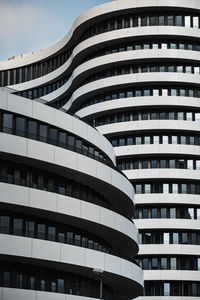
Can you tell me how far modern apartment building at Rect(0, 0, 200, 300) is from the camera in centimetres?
8550

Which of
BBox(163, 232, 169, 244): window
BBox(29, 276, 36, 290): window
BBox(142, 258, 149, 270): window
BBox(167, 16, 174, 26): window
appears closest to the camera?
BBox(29, 276, 36, 290): window

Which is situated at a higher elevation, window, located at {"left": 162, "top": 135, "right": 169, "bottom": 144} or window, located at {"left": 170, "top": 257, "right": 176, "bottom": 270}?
window, located at {"left": 162, "top": 135, "right": 169, "bottom": 144}

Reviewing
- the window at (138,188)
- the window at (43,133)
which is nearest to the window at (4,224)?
the window at (43,133)

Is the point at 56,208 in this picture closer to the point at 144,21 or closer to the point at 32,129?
the point at 32,129

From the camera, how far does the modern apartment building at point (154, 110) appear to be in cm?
8550

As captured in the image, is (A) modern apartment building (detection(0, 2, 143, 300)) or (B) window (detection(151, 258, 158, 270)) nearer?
(A) modern apartment building (detection(0, 2, 143, 300))

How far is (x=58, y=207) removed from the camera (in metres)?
47.9

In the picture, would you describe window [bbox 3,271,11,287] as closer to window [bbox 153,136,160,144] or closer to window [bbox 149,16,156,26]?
window [bbox 153,136,160,144]

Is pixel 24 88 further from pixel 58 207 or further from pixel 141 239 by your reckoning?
pixel 58 207

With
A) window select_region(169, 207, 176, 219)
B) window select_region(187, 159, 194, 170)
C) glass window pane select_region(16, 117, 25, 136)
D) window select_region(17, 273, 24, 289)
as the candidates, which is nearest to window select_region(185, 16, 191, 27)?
window select_region(187, 159, 194, 170)

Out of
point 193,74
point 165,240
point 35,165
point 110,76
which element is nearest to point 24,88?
point 110,76

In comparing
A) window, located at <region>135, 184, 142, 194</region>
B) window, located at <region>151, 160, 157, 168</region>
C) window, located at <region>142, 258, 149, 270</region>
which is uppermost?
window, located at <region>151, 160, 157, 168</region>

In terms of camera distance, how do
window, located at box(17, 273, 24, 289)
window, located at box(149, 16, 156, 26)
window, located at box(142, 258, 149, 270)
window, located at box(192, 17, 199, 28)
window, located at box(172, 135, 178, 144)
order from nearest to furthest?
1. window, located at box(17, 273, 24, 289)
2. window, located at box(142, 258, 149, 270)
3. window, located at box(172, 135, 178, 144)
4. window, located at box(149, 16, 156, 26)
5. window, located at box(192, 17, 199, 28)

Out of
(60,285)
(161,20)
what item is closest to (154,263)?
(161,20)
